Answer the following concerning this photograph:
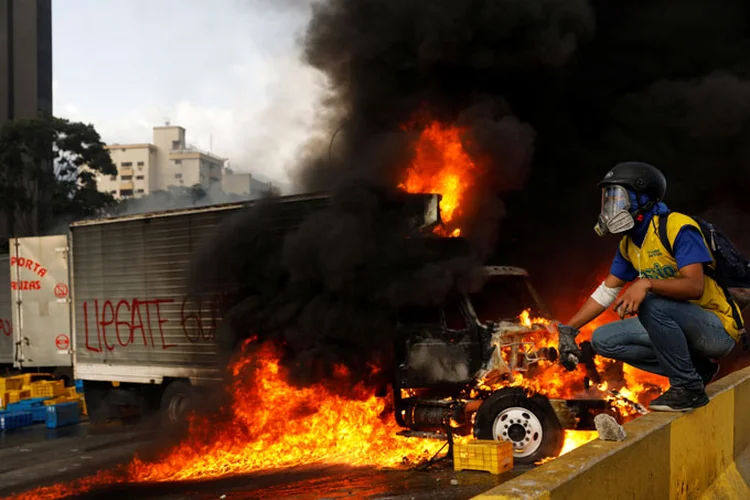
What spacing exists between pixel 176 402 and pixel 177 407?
106 mm

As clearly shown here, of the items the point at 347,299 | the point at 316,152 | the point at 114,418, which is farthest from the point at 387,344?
the point at 114,418

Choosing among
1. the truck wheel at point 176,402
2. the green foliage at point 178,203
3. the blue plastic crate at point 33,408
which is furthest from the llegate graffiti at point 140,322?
the green foliage at point 178,203

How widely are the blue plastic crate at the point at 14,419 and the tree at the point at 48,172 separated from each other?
20.8 meters

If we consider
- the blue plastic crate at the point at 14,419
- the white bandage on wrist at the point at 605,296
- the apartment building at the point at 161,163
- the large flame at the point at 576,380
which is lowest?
the blue plastic crate at the point at 14,419

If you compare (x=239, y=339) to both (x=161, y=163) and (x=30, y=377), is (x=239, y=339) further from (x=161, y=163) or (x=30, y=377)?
(x=161, y=163)

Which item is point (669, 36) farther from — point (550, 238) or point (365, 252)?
point (365, 252)

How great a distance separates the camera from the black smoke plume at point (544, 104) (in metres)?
11.2

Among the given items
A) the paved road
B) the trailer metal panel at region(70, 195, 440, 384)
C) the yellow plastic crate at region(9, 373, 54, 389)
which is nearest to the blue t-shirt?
the paved road

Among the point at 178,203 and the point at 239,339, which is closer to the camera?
the point at 239,339

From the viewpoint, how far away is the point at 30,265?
15.1m

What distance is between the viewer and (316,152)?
1273 cm

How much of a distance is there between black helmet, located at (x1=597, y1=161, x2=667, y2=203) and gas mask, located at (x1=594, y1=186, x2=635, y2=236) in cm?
4

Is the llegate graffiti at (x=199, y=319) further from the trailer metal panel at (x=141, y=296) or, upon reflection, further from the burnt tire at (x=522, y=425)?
the burnt tire at (x=522, y=425)

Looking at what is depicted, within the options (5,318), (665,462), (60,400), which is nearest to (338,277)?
(665,462)
